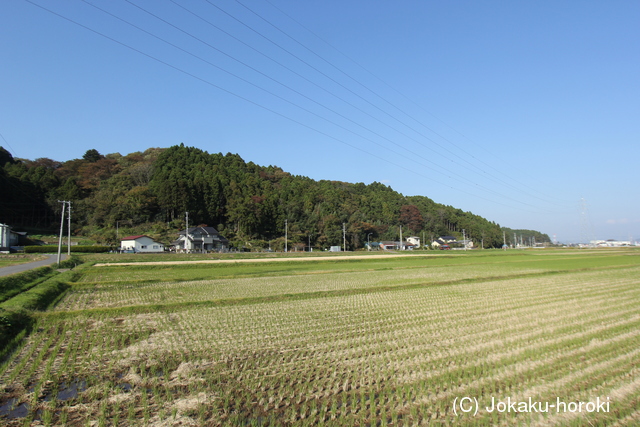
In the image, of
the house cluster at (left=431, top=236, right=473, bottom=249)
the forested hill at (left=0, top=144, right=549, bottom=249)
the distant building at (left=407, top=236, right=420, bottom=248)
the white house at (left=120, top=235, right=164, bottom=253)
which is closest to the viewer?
the white house at (left=120, top=235, right=164, bottom=253)

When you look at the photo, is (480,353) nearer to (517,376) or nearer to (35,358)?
(517,376)

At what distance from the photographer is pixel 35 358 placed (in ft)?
23.4

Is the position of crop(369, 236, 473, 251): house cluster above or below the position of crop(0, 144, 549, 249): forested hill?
below

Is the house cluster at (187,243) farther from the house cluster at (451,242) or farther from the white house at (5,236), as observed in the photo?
the house cluster at (451,242)

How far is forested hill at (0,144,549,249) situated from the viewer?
242ft

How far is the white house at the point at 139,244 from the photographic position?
61531mm

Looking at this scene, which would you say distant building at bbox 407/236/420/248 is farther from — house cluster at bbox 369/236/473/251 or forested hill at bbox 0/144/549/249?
forested hill at bbox 0/144/549/249

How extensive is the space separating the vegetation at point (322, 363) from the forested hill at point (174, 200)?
59.4 m

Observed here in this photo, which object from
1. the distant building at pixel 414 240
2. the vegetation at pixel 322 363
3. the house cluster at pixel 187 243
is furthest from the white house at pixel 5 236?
the distant building at pixel 414 240

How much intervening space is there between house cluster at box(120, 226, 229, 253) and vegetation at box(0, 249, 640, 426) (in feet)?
175

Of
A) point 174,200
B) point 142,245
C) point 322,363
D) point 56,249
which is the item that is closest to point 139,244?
point 142,245

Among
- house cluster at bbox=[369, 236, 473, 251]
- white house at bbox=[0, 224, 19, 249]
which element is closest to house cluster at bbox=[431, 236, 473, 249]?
house cluster at bbox=[369, 236, 473, 251]

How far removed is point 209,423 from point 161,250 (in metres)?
65.8

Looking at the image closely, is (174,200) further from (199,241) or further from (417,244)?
(417,244)
